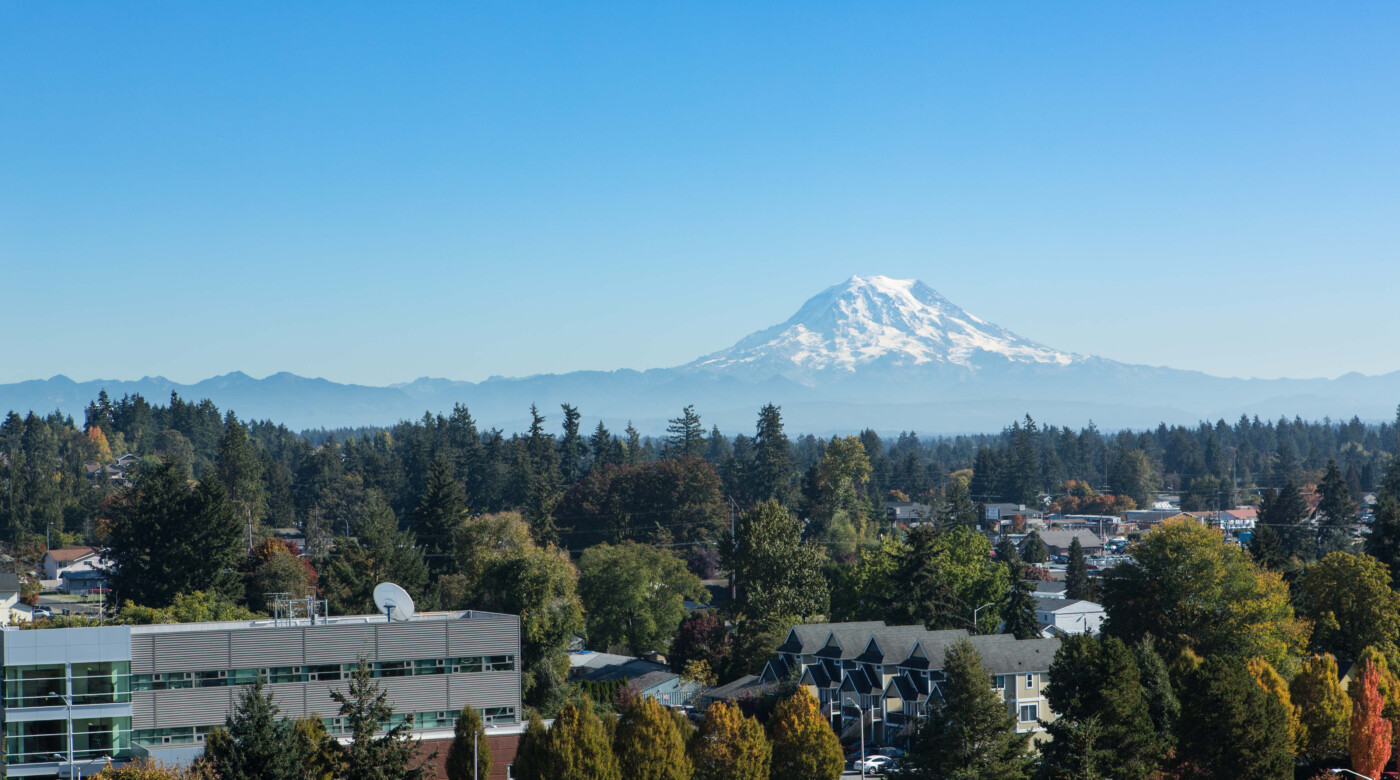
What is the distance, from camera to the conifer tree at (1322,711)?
50719 mm

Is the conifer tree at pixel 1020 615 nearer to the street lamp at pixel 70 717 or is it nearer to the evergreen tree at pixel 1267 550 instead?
the evergreen tree at pixel 1267 550

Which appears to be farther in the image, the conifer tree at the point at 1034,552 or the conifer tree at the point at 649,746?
the conifer tree at the point at 1034,552

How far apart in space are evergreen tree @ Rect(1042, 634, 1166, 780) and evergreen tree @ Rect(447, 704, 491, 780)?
65.0ft

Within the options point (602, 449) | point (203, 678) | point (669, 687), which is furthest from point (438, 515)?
point (203, 678)

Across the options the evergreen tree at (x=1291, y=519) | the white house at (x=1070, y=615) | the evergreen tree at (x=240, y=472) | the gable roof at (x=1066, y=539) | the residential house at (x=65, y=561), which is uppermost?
the evergreen tree at (x=240, y=472)

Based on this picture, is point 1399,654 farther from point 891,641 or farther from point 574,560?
point 574,560

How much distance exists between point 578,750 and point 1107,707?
62.3 ft

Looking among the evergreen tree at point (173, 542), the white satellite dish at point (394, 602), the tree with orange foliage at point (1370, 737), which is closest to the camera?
the tree with orange foliage at point (1370, 737)

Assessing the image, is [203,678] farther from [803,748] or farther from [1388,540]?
[1388,540]

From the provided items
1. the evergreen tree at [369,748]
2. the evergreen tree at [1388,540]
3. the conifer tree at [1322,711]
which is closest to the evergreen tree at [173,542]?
the evergreen tree at [369,748]

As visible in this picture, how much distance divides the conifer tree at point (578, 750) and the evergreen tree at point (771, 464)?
100.0 metres

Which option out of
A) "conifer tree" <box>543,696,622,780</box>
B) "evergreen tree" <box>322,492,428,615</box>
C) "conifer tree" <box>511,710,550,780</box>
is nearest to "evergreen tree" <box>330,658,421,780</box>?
"conifer tree" <box>511,710,550,780</box>

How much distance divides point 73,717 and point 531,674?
24379 millimetres

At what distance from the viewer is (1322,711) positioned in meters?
50.9
